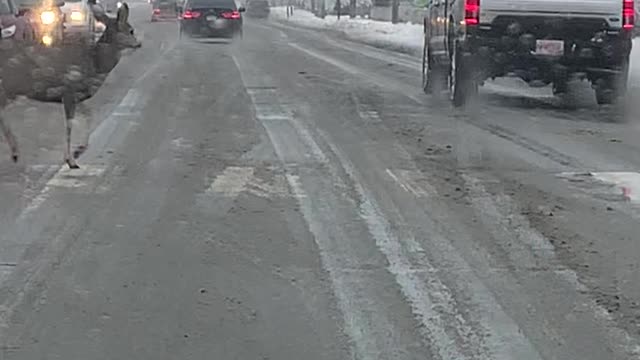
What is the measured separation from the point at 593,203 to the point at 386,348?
410cm

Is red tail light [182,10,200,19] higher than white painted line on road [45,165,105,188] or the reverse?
higher

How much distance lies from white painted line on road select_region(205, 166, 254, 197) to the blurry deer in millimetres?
1382

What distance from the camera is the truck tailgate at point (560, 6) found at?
52.5 feet

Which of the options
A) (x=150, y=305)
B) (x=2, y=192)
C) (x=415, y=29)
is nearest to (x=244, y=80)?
(x=2, y=192)

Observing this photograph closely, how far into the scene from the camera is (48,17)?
1758 centimetres

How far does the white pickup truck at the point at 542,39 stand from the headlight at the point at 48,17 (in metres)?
5.80

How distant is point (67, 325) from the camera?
5.74m

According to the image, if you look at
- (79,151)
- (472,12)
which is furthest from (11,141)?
(472,12)

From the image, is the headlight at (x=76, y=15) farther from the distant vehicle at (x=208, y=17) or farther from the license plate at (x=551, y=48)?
the distant vehicle at (x=208, y=17)

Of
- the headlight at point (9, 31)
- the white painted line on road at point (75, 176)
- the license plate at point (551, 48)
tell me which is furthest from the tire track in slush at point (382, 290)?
the headlight at point (9, 31)

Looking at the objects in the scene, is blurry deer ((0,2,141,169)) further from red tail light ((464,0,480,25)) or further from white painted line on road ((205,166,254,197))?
red tail light ((464,0,480,25))

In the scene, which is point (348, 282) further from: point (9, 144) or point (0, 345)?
point (9, 144)

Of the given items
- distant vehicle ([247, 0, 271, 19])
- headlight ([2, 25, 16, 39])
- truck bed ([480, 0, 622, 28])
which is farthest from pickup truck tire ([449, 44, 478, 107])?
distant vehicle ([247, 0, 271, 19])

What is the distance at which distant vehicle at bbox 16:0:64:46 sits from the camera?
1549 cm
